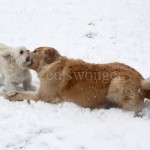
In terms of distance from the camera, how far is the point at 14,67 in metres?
6.10

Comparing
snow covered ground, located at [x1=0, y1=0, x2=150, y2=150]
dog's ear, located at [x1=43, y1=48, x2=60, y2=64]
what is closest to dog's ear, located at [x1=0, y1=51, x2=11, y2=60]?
dog's ear, located at [x1=43, y1=48, x2=60, y2=64]

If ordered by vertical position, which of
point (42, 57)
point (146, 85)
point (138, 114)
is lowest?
point (138, 114)

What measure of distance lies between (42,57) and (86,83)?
1.01 meters

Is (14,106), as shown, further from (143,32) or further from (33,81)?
(143,32)

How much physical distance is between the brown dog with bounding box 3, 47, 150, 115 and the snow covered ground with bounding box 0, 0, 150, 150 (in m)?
0.17

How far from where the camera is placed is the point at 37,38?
9234 millimetres

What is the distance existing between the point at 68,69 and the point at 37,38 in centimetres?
389

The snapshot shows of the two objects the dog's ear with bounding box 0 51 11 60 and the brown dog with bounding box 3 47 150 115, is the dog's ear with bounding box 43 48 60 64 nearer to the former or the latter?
the brown dog with bounding box 3 47 150 115

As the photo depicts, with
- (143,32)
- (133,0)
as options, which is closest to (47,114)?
(143,32)

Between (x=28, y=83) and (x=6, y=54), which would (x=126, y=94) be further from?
(x=6, y=54)

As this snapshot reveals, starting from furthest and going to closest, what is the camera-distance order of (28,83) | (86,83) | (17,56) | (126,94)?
(28,83) → (17,56) → (86,83) → (126,94)

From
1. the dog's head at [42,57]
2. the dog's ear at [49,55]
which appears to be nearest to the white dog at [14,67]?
the dog's head at [42,57]

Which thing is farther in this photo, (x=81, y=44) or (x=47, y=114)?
(x=81, y=44)

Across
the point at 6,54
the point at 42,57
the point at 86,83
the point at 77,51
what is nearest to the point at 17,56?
the point at 6,54
